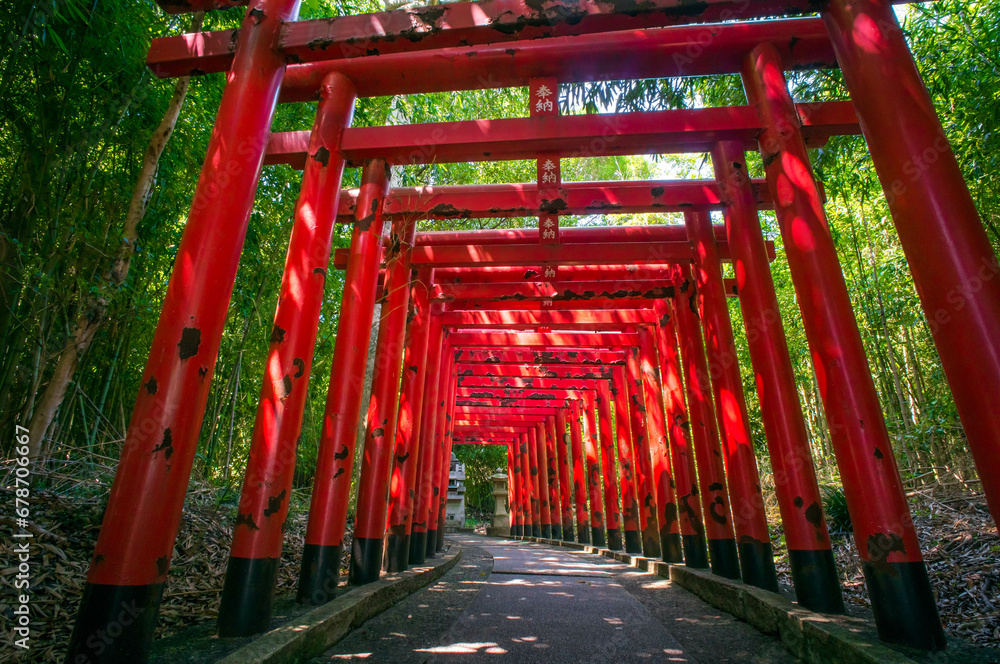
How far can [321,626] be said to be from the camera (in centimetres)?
270

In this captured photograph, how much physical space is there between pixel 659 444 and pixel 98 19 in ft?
25.9

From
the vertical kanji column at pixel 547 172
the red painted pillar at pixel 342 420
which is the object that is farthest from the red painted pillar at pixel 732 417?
the red painted pillar at pixel 342 420

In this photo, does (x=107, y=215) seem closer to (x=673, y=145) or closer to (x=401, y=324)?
(x=401, y=324)

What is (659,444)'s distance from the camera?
7.48m

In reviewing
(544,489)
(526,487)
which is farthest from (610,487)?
(526,487)

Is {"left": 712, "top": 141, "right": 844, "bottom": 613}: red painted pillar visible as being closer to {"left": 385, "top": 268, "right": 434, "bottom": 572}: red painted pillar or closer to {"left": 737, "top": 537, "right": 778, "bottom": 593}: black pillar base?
{"left": 737, "top": 537, "right": 778, "bottom": 593}: black pillar base

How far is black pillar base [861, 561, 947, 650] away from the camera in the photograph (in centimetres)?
232

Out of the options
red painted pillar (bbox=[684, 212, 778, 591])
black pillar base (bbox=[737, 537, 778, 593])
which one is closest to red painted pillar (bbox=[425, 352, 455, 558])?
red painted pillar (bbox=[684, 212, 778, 591])

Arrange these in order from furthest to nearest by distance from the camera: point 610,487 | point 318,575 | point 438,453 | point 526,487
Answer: point 526,487, point 610,487, point 438,453, point 318,575

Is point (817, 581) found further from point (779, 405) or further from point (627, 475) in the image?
point (627, 475)

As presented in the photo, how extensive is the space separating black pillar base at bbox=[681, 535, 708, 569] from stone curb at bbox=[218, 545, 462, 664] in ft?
11.1

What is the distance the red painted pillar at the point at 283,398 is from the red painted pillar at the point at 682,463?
4.78 m

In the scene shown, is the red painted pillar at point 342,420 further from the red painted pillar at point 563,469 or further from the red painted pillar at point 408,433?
the red painted pillar at point 563,469

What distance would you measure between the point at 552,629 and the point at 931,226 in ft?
10.2
